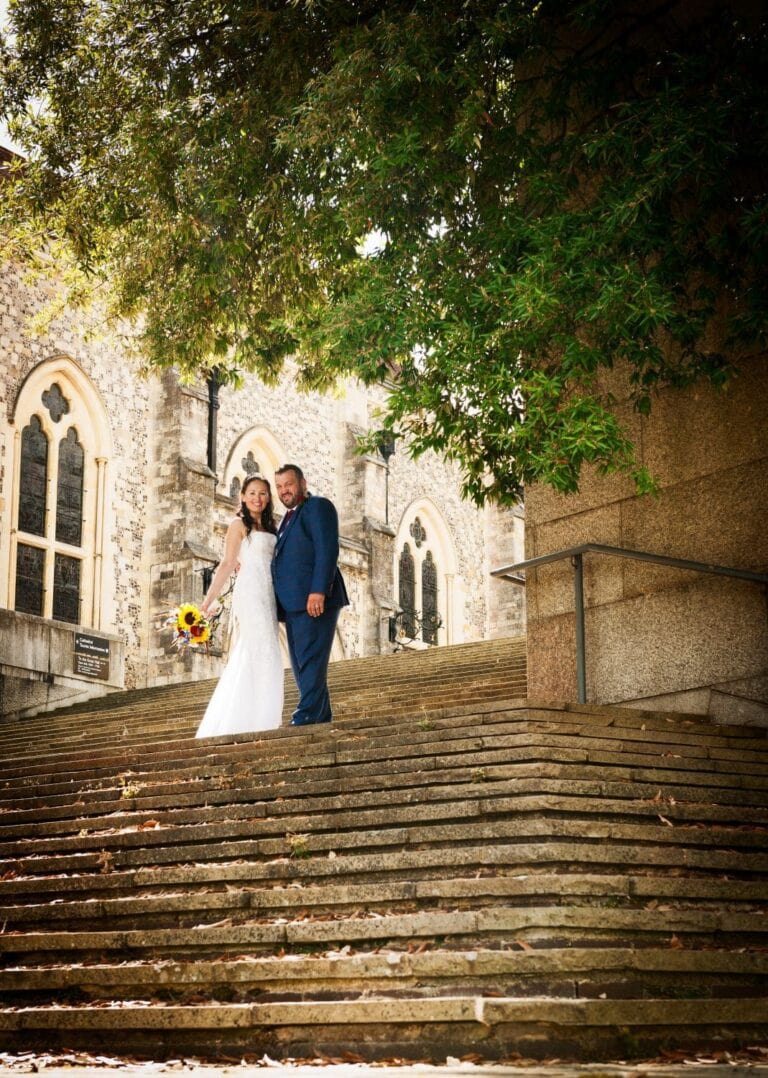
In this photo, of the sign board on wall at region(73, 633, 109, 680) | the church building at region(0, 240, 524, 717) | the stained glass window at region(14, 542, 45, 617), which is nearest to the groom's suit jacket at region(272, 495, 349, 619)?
the church building at region(0, 240, 524, 717)

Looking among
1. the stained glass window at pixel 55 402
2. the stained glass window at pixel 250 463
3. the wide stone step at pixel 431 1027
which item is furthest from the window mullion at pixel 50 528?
the wide stone step at pixel 431 1027

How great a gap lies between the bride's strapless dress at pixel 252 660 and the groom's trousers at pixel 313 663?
0.58m

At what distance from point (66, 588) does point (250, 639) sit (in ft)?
42.4

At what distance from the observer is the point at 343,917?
18.5ft

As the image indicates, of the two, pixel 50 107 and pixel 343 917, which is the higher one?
pixel 50 107

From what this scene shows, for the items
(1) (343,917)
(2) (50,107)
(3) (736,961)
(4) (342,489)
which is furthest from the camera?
(4) (342,489)

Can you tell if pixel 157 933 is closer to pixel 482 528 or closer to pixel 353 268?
pixel 353 268

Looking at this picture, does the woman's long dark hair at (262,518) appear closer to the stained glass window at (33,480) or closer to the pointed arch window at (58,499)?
the pointed arch window at (58,499)

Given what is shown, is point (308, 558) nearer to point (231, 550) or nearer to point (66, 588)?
point (231, 550)

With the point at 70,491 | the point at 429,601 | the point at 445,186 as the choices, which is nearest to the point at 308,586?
the point at 445,186

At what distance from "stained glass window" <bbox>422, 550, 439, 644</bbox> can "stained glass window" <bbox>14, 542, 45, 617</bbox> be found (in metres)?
11.1

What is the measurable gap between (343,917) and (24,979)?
5.02ft


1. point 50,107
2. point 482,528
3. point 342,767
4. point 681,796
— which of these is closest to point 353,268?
point 50,107

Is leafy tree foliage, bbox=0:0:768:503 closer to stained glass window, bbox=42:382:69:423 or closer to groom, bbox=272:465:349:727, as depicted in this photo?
groom, bbox=272:465:349:727
